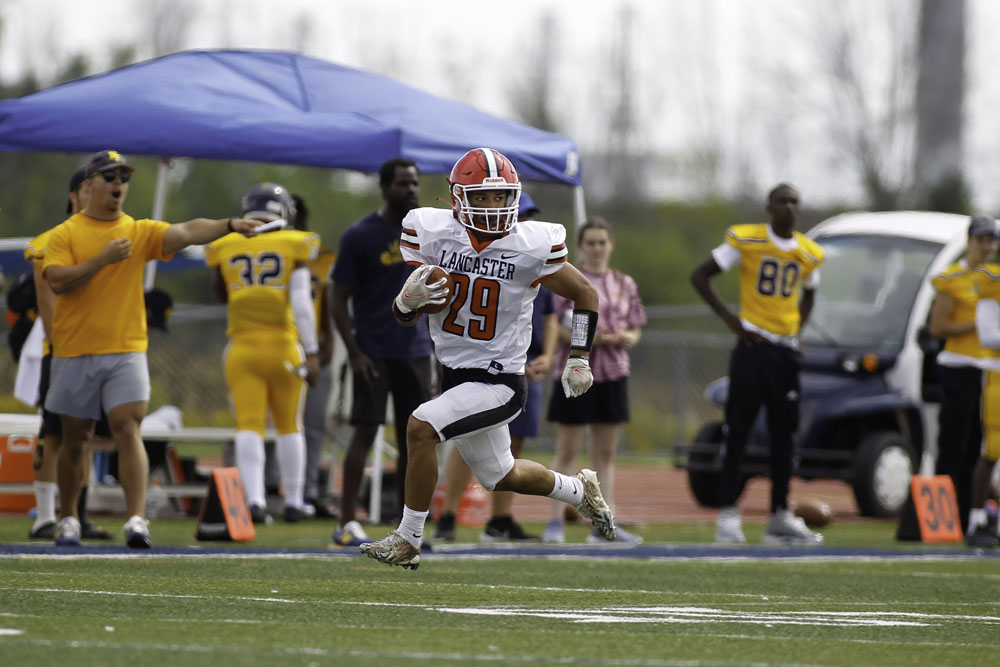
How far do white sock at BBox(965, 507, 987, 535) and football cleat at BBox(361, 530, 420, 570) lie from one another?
16.3ft

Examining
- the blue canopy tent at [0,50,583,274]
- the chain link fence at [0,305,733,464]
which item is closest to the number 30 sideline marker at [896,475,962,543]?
the blue canopy tent at [0,50,583,274]

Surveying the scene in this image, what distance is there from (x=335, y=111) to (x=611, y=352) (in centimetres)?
257

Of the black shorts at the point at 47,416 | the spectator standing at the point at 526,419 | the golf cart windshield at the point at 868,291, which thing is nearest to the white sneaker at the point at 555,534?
the spectator standing at the point at 526,419

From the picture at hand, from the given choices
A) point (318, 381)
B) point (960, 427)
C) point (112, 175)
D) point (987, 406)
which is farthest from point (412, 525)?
point (960, 427)

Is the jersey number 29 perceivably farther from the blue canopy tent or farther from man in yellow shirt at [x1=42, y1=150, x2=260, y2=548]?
the blue canopy tent

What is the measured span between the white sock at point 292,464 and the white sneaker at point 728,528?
279cm

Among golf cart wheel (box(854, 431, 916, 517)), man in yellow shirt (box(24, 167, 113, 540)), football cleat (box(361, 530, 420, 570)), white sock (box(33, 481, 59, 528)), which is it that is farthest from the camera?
golf cart wheel (box(854, 431, 916, 517))

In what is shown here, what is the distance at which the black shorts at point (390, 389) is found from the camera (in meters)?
9.03

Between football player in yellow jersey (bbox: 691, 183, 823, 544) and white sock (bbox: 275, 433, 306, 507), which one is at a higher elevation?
football player in yellow jersey (bbox: 691, 183, 823, 544)

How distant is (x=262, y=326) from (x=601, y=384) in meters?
2.22

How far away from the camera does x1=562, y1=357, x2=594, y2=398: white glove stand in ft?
22.3

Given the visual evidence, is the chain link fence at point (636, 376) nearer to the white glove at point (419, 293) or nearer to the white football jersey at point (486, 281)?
the white football jersey at point (486, 281)

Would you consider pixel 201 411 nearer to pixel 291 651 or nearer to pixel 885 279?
pixel 885 279

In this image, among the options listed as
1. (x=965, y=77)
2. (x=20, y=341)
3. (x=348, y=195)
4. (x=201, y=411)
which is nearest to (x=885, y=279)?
(x=20, y=341)
